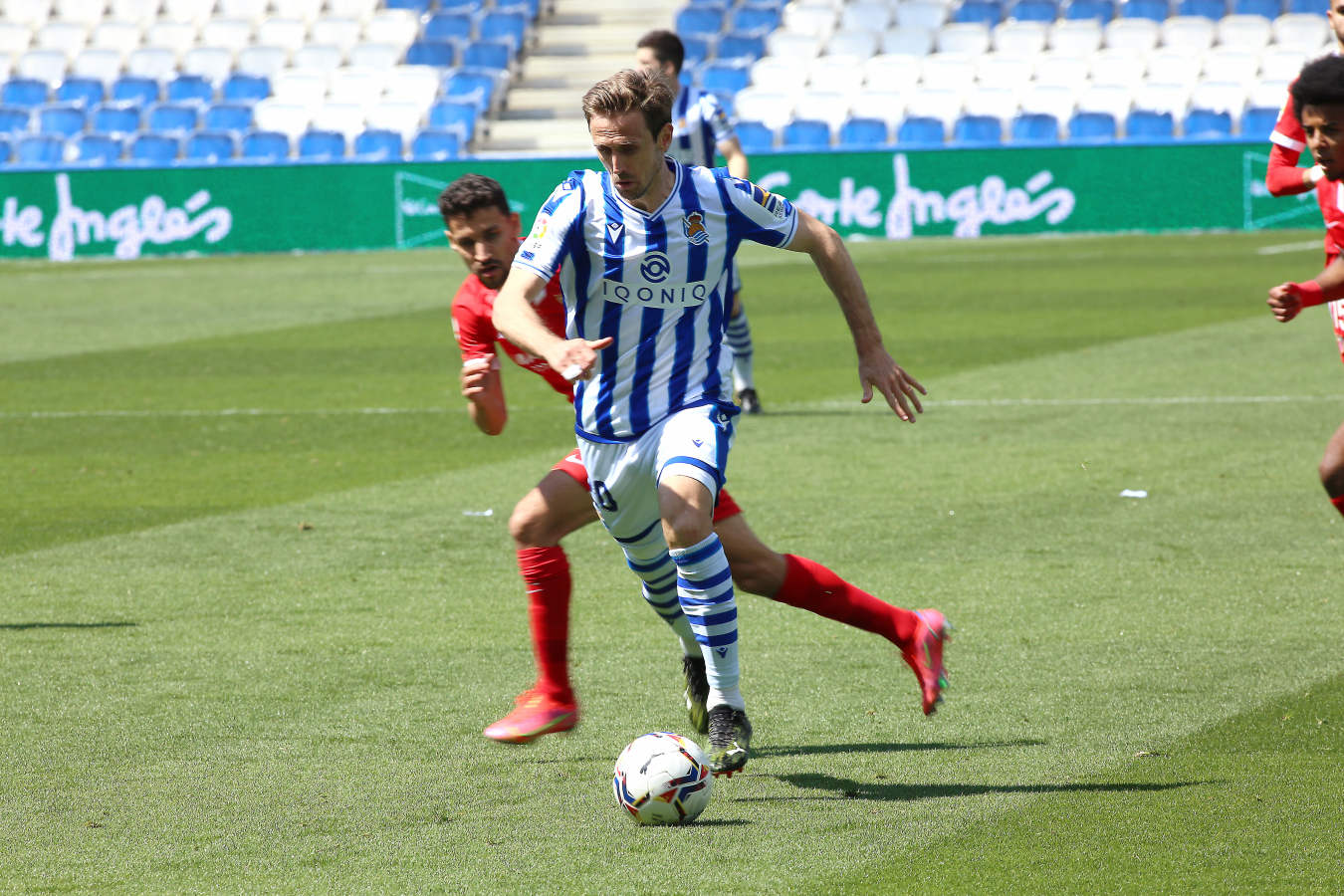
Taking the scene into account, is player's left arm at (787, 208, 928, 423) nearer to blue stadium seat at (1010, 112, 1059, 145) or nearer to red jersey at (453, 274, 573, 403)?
red jersey at (453, 274, 573, 403)

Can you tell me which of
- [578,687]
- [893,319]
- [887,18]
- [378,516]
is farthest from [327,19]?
[578,687]

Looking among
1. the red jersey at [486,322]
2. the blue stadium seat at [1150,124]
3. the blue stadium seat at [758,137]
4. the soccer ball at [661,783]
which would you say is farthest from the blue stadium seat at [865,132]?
the soccer ball at [661,783]

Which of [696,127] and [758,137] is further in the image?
[758,137]

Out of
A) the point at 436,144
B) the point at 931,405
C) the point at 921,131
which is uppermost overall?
the point at 931,405

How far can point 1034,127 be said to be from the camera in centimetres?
2566

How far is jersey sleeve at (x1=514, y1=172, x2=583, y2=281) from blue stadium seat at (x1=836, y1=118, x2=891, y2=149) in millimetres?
22513

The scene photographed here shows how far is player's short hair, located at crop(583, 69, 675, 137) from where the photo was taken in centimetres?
410

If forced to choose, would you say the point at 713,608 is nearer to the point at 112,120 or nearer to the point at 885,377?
the point at 885,377

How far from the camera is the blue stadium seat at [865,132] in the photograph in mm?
26375

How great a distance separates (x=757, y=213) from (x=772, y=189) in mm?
18814

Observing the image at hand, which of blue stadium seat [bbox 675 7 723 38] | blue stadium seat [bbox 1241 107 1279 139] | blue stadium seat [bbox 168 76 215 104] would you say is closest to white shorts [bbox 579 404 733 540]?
blue stadium seat [bbox 1241 107 1279 139]

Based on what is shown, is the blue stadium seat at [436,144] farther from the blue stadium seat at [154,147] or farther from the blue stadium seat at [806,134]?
the blue stadium seat at [806,134]

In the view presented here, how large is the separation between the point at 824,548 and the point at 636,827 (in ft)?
10.4

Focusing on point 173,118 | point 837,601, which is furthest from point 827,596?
point 173,118
